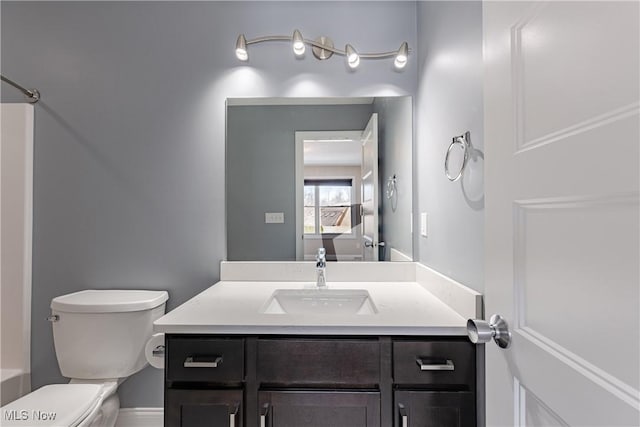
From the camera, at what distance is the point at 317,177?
187cm

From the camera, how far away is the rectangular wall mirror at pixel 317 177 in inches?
72.8

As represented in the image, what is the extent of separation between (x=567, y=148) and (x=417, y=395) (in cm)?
88

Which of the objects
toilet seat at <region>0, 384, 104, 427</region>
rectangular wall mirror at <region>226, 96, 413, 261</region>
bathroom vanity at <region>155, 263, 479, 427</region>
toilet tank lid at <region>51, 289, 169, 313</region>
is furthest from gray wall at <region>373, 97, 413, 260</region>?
toilet seat at <region>0, 384, 104, 427</region>

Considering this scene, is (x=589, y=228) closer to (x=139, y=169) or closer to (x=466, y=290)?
(x=466, y=290)

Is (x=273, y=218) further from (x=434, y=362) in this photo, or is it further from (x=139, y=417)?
(x=139, y=417)

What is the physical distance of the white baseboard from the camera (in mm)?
1805

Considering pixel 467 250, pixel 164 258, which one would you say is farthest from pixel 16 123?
pixel 467 250

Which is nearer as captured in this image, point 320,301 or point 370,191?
point 320,301

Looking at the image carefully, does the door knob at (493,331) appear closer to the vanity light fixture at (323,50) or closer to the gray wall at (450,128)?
the gray wall at (450,128)

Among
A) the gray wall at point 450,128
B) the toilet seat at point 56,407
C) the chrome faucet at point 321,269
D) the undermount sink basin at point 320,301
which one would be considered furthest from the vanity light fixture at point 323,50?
the toilet seat at point 56,407

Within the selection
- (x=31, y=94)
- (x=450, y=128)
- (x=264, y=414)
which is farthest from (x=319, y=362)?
(x=31, y=94)

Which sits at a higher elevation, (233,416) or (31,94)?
(31,94)

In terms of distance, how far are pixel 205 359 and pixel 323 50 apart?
63.0 inches

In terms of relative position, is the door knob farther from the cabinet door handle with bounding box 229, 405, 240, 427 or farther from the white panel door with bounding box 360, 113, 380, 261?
the white panel door with bounding box 360, 113, 380, 261
